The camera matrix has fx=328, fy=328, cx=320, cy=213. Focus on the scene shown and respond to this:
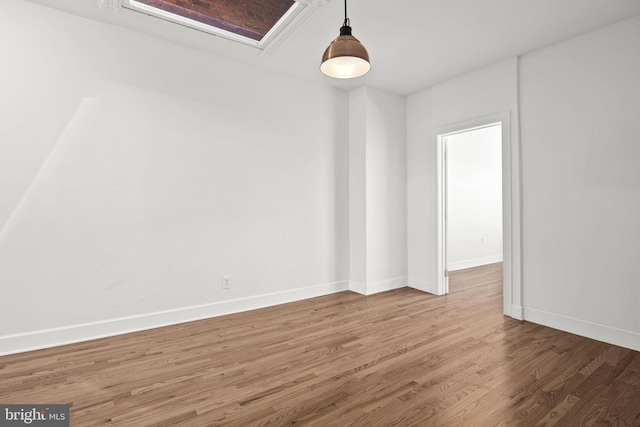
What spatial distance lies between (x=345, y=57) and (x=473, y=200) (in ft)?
17.3

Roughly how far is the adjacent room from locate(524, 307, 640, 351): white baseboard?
0.05 ft

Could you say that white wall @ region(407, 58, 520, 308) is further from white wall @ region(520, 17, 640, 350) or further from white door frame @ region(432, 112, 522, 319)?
white wall @ region(520, 17, 640, 350)

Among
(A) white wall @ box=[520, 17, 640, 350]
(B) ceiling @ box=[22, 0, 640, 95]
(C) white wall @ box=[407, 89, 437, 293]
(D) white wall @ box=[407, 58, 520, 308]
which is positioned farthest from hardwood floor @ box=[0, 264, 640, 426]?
(B) ceiling @ box=[22, 0, 640, 95]

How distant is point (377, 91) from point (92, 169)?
3481 mm

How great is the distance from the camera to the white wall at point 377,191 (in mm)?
4426

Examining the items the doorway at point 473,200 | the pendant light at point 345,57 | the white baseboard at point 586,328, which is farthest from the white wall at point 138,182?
the doorway at point 473,200

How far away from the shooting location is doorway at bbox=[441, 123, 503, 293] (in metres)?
6.04

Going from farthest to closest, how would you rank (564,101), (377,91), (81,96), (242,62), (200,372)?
1. (377,91)
2. (242,62)
3. (564,101)
4. (81,96)
5. (200,372)

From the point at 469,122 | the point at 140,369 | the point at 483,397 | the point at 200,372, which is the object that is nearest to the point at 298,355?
the point at 200,372

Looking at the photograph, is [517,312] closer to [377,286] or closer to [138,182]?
[377,286]

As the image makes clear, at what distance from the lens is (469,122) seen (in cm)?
396

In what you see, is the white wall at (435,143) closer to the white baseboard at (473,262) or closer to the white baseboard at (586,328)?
the white baseboard at (586,328)

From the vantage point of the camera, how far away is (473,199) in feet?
21.0

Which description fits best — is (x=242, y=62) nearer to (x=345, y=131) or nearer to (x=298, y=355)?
(x=345, y=131)
